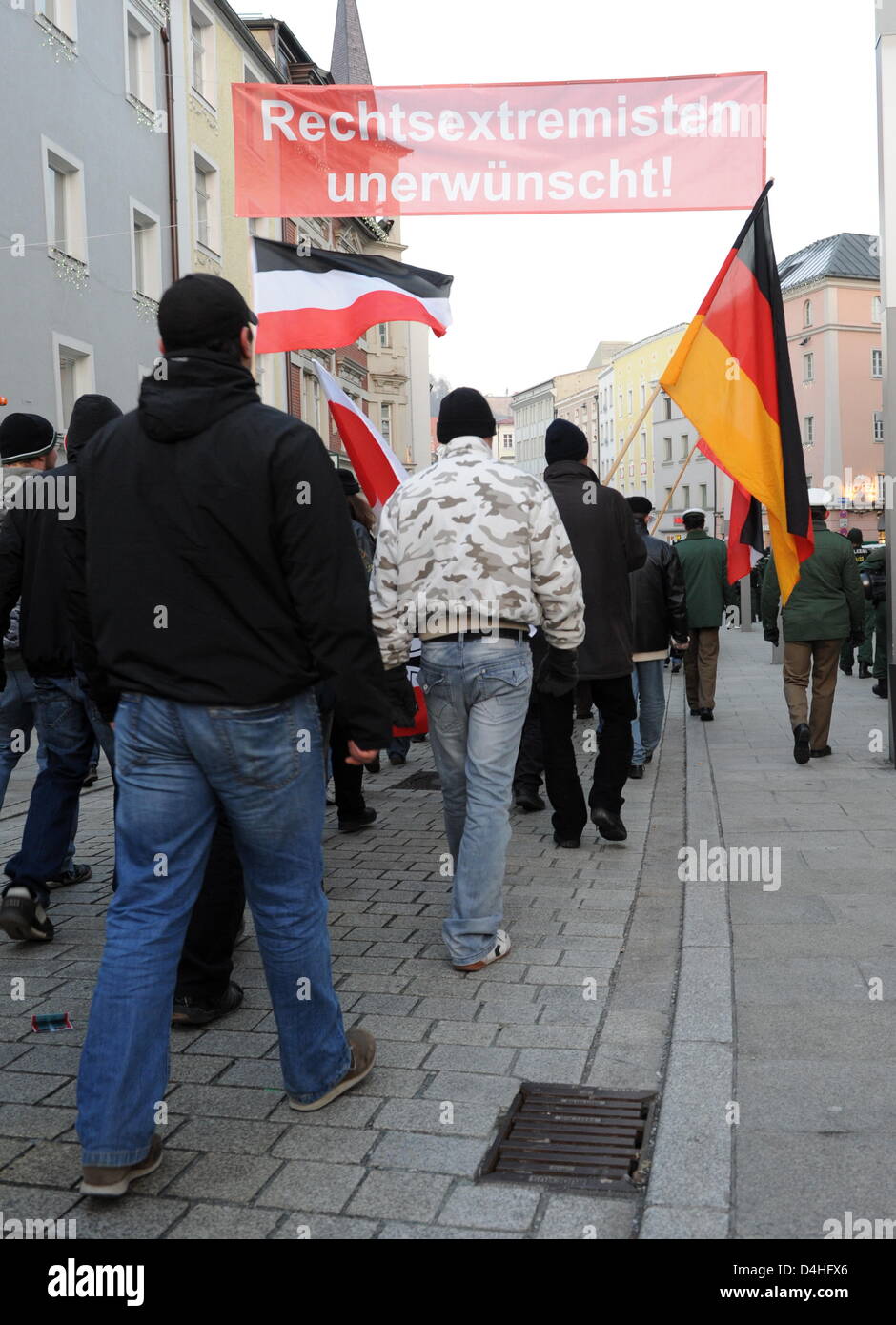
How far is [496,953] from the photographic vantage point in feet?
15.6

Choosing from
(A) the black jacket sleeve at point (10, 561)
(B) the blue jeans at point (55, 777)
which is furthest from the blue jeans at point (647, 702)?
(A) the black jacket sleeve at point (10, 561)

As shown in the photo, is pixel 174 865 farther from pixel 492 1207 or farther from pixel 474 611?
pixel 474 611

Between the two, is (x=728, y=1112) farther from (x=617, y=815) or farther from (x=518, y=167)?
(x=518, y=167)

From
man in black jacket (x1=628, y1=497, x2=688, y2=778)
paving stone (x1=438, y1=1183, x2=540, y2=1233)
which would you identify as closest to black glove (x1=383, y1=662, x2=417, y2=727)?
paving stone (x1=438, y1=1183, x2=540, y2=1233)

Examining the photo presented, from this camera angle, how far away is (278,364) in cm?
3134

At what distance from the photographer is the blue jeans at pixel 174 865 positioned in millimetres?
2967

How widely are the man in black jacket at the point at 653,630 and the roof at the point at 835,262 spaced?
193 ft

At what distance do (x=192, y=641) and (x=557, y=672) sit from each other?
2.55m

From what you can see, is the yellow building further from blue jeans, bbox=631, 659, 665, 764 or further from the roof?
blue jeans, bbox=631, 659, 665, 764

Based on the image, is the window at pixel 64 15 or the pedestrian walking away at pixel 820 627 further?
the window at pixel 64 15

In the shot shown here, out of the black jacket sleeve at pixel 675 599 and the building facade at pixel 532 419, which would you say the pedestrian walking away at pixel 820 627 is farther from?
the building facade at pixel 532 419

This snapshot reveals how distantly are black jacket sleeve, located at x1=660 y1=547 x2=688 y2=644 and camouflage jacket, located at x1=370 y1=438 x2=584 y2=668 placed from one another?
508cm

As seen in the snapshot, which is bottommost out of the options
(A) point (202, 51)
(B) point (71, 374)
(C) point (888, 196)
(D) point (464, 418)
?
(D) point (464, 418)

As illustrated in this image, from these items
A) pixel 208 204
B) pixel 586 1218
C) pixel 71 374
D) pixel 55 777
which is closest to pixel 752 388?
pixel 55 777
